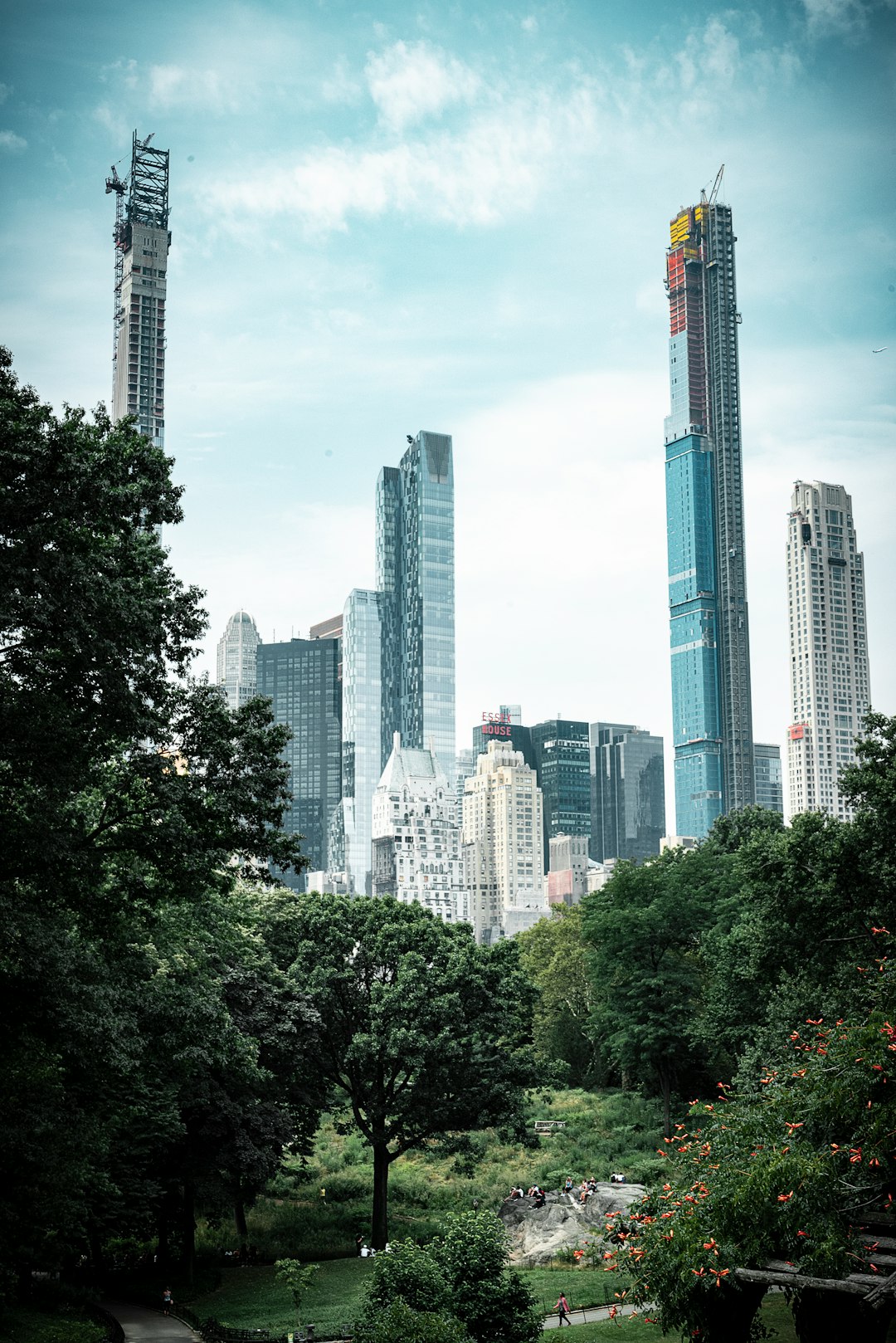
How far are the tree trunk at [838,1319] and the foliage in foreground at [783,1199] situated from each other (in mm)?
42

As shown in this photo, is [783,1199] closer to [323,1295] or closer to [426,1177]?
[323,1295]

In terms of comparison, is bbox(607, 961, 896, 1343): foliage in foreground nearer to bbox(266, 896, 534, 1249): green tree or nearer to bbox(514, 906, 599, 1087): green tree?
bbox(266, 896, 534, 1249): green tree

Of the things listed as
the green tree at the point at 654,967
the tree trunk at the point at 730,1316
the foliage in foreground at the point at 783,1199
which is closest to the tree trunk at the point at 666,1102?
the green tree at the point at 654,967

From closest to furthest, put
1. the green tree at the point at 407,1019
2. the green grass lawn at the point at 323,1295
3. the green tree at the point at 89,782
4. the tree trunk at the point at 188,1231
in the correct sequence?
the green tree at the point at 89,782, the green grass lawn at the point at 323,1295, the tree trunk at the point at 188,1231, the green tree at the point at 407,1019

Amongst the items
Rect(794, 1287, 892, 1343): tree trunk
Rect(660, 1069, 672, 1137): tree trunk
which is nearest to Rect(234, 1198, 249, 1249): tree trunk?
Rect(660, 1069, 672, 1137): tree trunk

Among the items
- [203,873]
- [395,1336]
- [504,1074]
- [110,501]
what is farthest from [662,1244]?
[504,1074]

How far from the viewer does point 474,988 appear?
4456 cm

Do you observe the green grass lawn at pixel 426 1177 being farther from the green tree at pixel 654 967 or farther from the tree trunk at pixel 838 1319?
the tree trunk at pixel 838 1319

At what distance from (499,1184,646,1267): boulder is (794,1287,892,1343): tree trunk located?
819 inches

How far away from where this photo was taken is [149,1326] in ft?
110

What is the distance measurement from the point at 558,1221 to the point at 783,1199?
85.4ft

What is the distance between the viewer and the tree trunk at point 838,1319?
1842cm

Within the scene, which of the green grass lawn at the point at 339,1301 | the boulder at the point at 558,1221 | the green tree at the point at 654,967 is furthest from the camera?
the green tree at the point at 654,967

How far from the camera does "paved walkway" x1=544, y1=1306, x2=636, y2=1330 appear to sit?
30891mm
